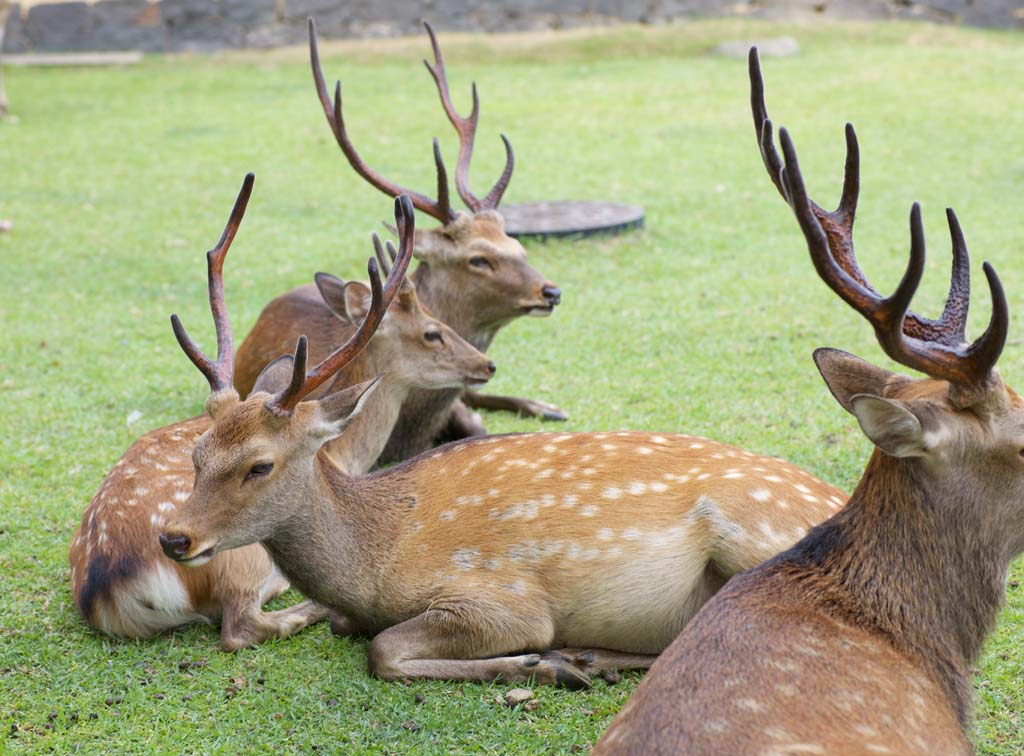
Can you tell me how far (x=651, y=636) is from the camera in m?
3.67

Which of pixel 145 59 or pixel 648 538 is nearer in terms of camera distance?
pixel 648 538

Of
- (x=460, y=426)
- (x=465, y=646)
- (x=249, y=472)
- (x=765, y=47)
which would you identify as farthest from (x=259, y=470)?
(x=765, y=47)

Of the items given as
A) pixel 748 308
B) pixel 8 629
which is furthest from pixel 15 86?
pixel 8 629

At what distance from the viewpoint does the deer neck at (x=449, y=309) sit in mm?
5719

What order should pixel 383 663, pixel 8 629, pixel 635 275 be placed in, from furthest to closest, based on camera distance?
pixel 635 275
pixel 8 629
pixel 383 663

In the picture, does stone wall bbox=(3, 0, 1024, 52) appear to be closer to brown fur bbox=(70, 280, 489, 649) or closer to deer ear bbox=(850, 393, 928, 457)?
brown fur bbox=(70, 280, 489, 649)

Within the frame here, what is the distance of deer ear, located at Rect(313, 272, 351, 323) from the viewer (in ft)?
16.8

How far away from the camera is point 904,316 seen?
2.75 meters

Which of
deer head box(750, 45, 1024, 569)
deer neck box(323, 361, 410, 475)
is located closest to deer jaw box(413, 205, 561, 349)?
deer neck box(323, 361, 410, 475)

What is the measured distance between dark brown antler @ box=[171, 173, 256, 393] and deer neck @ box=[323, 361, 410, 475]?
89 centimetres

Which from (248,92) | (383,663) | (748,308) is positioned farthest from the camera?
(248,92)

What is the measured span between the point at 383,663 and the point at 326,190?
7824 millimetres

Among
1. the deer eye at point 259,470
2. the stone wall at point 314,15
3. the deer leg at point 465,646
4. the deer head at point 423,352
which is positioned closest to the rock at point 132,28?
the stone wall at point 314,15

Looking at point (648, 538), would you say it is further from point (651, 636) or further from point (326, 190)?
point (326, 190)
